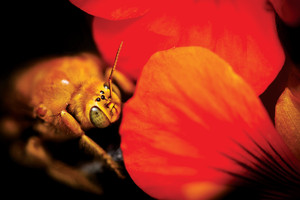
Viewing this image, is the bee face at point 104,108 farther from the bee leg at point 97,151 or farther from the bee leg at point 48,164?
the bee leg at point 48,164

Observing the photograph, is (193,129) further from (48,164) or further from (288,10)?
(48,164)

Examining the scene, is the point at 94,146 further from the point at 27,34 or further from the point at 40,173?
the point at 27,34

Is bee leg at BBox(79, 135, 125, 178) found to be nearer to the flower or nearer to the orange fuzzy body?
the orange fuzzy body

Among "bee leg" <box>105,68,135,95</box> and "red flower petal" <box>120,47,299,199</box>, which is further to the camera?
"bee leg" <box>105,68,135,95</box>

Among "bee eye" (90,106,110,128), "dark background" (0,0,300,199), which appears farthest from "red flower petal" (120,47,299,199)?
"dark background" (0,0,300,199)

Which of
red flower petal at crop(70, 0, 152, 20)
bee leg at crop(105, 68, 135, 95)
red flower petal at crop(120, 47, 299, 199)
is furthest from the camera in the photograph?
bee leg at crop(105, 68, 135, 95)

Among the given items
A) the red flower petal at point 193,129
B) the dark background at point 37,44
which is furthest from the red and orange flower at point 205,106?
the dark background at point 37,44

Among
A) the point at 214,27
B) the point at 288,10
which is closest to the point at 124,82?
the point at 214,27
